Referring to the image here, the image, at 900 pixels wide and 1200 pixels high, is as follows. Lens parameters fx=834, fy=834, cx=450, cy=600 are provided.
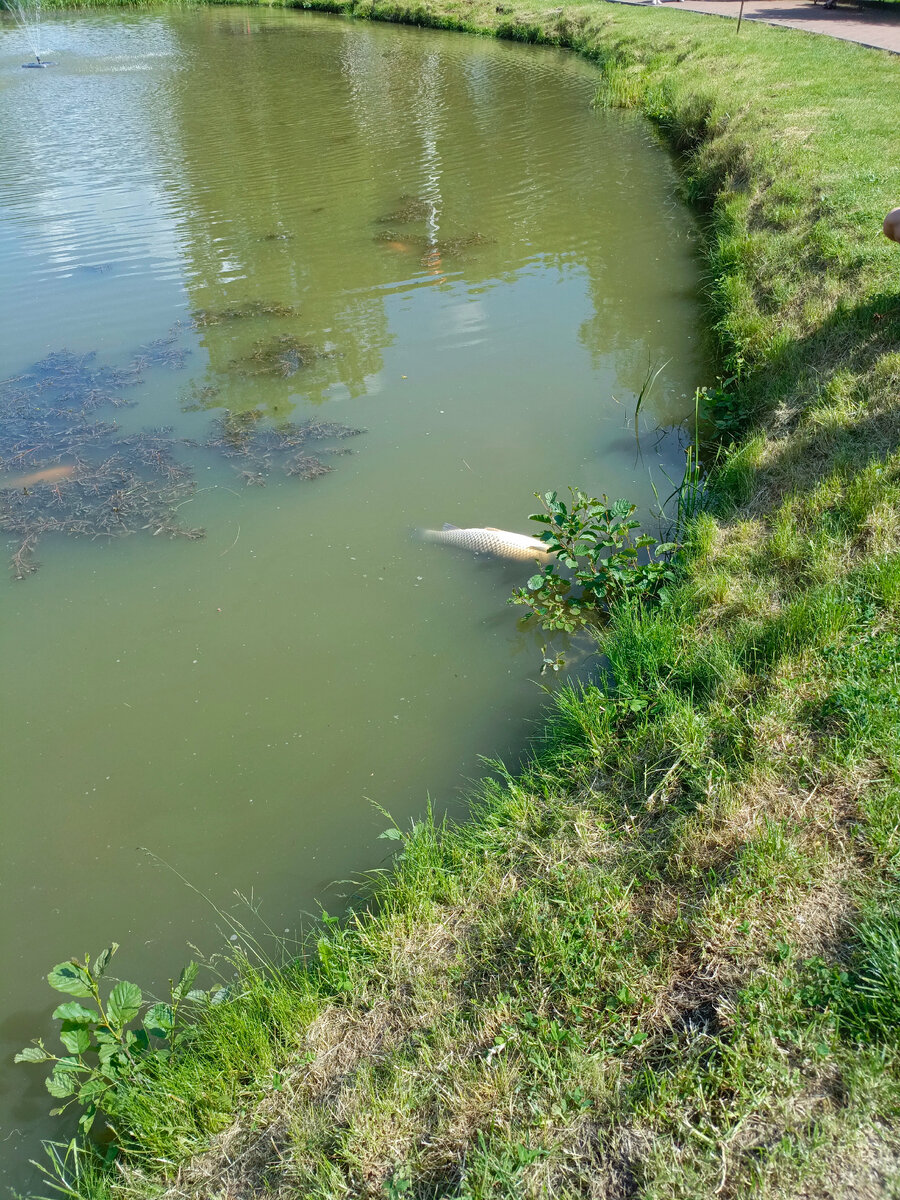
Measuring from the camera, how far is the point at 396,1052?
9.19ft

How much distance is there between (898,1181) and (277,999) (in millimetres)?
1975

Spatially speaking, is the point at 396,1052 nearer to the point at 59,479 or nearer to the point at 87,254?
the point at 59,479

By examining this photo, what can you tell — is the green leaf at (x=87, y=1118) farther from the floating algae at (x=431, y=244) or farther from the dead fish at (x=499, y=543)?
the floating algae at (x=431, y=244)

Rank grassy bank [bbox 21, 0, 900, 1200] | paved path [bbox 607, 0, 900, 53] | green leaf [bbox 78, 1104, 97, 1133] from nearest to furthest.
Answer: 1. grassy bank [bbox 21, 0, 900, 1200]
2. green leaf [bbox 78, 1104, 97, 1133]
3. paved path [bbox 607, 0, 900, 53]

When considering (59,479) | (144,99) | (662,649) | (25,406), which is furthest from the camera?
(144,99)

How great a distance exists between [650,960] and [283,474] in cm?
481

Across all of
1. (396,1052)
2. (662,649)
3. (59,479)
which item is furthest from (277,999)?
(59,479)

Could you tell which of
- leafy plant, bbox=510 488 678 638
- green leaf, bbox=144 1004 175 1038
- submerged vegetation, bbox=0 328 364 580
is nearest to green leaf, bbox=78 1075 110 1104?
green leaf, bbox=144 1004 175 1038

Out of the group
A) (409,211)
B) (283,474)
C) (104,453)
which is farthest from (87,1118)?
(409,211)

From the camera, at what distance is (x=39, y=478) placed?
664 cm

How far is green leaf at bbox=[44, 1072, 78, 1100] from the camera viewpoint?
287cm

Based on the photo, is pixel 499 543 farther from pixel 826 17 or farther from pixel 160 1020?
pixel 826 17

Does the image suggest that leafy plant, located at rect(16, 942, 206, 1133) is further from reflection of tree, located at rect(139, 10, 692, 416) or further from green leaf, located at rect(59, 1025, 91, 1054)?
reflection of tree, located at rect(139, 10, 692, 416)

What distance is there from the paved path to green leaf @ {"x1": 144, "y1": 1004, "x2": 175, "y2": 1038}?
1798 centimetres
